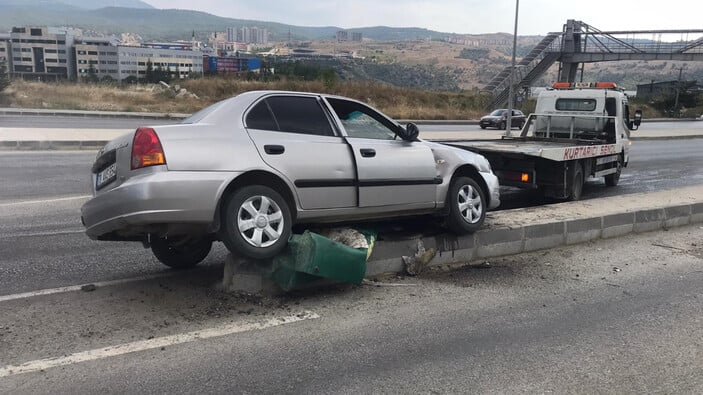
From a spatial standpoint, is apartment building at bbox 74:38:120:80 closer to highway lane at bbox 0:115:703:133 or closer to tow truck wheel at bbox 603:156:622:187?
highway lane at bbox 0:115:703:133

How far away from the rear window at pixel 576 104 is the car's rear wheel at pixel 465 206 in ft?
25.0

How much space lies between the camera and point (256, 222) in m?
5.16

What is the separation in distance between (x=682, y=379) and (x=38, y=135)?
19.6m

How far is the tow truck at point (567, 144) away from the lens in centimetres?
1041

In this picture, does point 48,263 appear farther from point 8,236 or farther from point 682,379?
point 682,379

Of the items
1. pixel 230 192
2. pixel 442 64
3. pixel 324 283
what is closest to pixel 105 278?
pixel 230 192

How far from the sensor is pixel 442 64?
155m

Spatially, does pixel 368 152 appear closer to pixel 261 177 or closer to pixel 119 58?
pixel 261 177

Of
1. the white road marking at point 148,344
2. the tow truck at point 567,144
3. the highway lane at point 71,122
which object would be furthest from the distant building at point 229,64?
the white road marking at point 148,344

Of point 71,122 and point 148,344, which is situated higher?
point 71,122

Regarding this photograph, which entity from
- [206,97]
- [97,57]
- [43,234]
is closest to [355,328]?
[43,234]

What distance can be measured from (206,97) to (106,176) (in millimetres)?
44286

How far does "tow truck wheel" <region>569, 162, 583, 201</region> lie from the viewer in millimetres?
10992

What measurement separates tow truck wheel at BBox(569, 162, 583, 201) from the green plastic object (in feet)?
22.5
